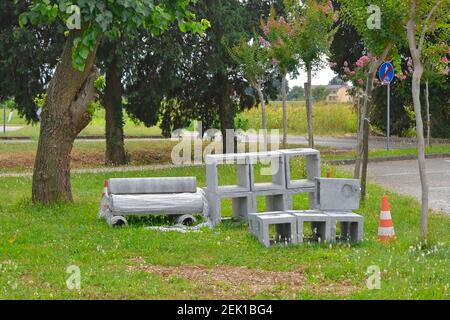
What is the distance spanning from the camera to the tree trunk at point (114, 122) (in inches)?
952

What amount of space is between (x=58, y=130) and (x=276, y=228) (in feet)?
15.1

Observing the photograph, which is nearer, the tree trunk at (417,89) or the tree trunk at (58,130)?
the tree trunk at (417,89)

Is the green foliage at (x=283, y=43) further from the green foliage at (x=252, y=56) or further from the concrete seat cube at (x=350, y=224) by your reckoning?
the concrete seat cube at (x=350, y=224)

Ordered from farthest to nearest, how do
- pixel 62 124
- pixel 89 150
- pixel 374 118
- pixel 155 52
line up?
1. pixel 374 118
2. pixel 89 150
3. pixel 155 52
4. pixel 62 124

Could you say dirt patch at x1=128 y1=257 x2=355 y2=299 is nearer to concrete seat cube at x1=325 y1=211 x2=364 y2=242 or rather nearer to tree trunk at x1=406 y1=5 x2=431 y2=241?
concrete seat cube at x1=325 y1=211 x2=364 y2=242

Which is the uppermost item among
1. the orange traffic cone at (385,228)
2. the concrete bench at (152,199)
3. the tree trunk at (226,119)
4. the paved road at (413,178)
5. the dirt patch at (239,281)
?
the tree trunk at (226,119)

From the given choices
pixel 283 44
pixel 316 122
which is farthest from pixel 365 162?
pixel 316 122

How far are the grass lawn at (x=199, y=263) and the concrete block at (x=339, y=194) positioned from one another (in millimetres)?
539

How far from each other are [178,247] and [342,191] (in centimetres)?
227

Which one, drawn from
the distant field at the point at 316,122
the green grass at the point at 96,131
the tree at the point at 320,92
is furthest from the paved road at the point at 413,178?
the tree at the point at 320,92

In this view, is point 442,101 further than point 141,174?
Yes

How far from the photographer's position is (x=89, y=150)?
28.6 m
